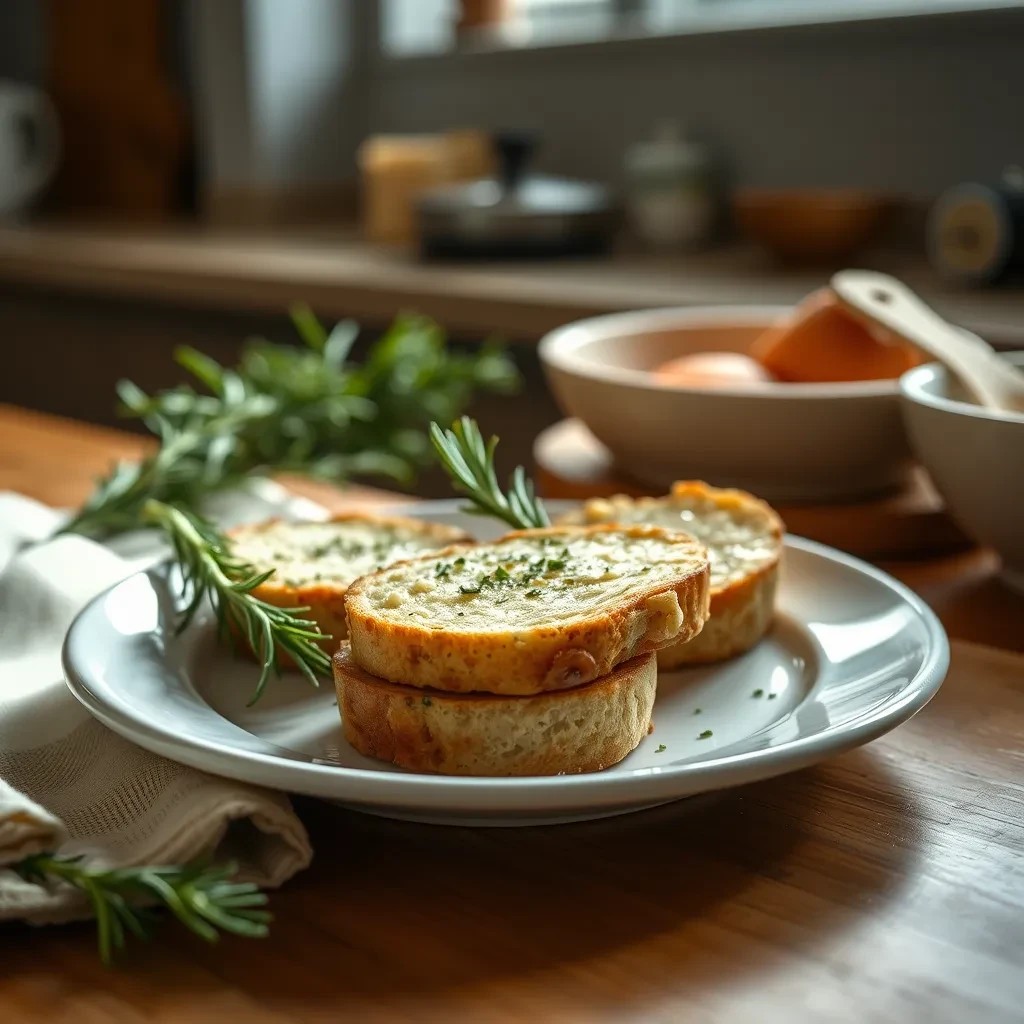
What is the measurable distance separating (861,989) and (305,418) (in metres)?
0.93

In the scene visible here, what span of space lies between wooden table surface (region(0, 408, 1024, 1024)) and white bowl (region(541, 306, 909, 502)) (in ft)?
1.45

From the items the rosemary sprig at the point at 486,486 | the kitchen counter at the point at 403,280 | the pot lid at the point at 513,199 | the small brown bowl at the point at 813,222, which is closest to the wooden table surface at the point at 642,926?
the rosemary sprig at the point at 486,486

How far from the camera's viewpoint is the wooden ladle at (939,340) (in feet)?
3.43

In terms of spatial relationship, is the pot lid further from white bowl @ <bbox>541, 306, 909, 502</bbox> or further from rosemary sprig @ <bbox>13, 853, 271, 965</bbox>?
rosemary sprig @ <bbox>13, 853, 271, 965</bbox>

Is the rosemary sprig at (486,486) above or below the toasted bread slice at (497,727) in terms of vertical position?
above

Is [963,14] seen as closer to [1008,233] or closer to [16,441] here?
[1008,233]

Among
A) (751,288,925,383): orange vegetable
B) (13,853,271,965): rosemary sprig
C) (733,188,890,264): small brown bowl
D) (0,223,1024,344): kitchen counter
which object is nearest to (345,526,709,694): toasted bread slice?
(13,853,271,965): rosemary sprig

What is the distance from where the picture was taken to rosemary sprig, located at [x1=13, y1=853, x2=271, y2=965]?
51cm

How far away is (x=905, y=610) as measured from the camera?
76 cm

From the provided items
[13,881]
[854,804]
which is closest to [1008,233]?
[854,804]

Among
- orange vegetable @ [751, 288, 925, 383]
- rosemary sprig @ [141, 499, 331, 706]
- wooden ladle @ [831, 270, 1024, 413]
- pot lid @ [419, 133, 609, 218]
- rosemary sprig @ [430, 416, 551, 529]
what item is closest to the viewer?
rosemary sprig @ [141, 499, 331, 706]

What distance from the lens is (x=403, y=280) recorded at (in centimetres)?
249

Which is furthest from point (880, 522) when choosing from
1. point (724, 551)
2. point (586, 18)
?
point (586, 18)

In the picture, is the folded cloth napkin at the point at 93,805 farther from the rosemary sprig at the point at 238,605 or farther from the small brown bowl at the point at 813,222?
the small brown bowl at the point at 813,222
